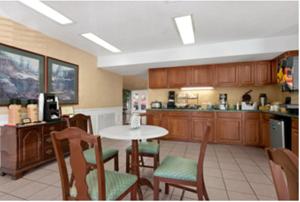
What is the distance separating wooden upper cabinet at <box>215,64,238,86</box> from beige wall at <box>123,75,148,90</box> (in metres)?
4.79

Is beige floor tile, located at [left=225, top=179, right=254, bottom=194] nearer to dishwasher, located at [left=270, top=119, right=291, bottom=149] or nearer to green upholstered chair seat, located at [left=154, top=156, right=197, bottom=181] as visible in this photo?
green upholstered chair seat, located at [left=154, top=156, right=197, bottom=181]

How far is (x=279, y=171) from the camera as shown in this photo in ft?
2.47

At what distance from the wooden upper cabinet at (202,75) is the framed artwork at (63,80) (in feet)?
10.4

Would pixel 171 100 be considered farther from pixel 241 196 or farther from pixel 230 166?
pixel 241 196

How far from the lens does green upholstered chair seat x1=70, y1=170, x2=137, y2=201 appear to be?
1299mm

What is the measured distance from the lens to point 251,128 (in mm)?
4203

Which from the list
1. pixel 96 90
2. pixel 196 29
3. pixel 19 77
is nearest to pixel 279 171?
pixel 196 29

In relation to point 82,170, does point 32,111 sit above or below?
above

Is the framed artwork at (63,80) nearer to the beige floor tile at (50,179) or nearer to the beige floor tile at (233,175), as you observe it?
the beige floor tile at (50,179)

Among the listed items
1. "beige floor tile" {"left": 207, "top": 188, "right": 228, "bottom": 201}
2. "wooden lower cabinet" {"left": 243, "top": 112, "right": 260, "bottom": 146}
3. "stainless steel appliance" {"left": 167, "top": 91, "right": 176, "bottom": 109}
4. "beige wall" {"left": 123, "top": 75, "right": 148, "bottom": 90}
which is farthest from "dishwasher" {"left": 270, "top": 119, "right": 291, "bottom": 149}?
"beige wall" {"left": 123, "top": 75, "right": 148, "bottom": 90}

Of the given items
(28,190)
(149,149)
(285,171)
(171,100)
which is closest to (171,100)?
(171,100)

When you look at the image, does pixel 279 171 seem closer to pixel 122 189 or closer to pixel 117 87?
pixel 122 189

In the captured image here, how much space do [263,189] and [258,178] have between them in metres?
0.34

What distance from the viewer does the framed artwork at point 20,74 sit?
2.72 meters
